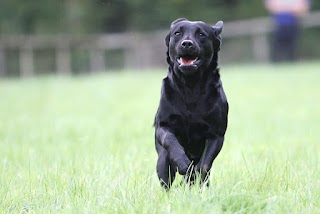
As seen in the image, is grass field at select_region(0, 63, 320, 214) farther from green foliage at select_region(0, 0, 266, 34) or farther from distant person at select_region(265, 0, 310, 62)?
green foliage at select_region(0, 0, 266, 34)

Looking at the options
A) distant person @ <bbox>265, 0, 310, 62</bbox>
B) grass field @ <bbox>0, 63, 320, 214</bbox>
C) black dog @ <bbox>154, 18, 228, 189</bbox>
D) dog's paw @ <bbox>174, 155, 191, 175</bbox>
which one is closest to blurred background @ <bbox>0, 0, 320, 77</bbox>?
distant person @ <bbox>265, 0, 310, 62</bbox>

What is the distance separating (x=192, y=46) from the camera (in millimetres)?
3949

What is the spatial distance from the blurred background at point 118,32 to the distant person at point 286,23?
11 cm

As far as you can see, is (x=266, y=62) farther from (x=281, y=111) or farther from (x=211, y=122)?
(x=211, y=122)

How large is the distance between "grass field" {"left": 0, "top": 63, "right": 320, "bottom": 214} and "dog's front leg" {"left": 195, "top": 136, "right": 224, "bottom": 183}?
4.5 inches

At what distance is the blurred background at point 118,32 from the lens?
30.2 m

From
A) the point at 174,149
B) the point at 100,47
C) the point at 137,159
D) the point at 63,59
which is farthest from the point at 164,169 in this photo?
the point at 63,59

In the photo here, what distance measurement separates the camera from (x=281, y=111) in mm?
10523

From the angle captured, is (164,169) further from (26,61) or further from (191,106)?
(26,61)

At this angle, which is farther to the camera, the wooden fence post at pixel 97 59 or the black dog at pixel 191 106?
the wooden fence post at pixel 97 59

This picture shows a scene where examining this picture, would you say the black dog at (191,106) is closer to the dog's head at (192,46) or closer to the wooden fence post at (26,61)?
the dog's head at (192,46)

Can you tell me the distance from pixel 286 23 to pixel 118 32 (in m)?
17.7

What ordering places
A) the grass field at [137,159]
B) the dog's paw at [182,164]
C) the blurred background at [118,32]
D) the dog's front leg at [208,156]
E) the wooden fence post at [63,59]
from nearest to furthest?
1. the grass field at [137,159]
2. the dog's paw at [182,164]
3. the dog's front leg at [208,156]
4. the blurred background at [118,32]
5. the wooden fence post at [63,59]

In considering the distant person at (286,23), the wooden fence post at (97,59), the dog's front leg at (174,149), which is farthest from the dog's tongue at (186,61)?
the wooden fence post at (97,59)
